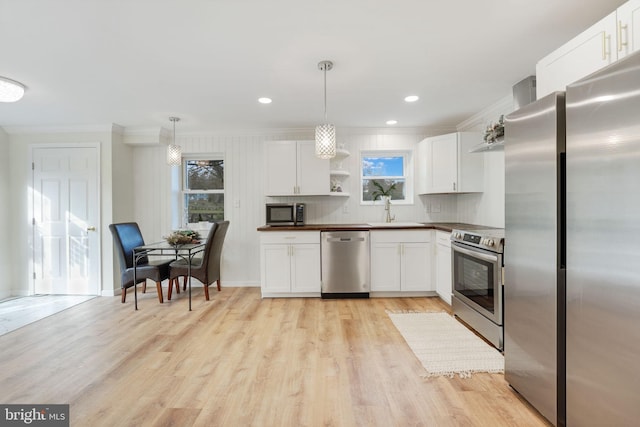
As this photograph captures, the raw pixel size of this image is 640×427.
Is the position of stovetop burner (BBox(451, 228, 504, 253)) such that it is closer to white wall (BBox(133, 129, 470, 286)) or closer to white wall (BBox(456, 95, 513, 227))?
white wall (BBox(456, 95, 513, 227))

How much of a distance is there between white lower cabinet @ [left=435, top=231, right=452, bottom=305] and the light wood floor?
85 centimetres

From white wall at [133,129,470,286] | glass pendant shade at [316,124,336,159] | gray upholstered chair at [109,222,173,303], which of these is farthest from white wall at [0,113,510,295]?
glass pendant shade at [316,124,336,159]

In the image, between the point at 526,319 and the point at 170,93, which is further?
the point at 170,93

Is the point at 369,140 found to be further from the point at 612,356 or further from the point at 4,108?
the point at 4,108

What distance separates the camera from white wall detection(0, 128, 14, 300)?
4188mm

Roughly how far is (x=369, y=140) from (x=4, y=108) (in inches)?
180

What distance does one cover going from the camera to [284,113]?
376cm

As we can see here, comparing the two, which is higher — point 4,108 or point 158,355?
point 4,108

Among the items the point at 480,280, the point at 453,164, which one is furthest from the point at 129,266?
the point at 453,164

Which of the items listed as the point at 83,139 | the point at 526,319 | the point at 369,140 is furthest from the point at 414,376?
the point at 83,139

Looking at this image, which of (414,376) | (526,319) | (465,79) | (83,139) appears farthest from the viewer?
(83,139)

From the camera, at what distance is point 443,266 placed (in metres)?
3.61

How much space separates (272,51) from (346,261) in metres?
2.55

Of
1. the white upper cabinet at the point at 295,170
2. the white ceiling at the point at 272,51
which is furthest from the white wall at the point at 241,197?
the white ceiling at the point at 272,51
